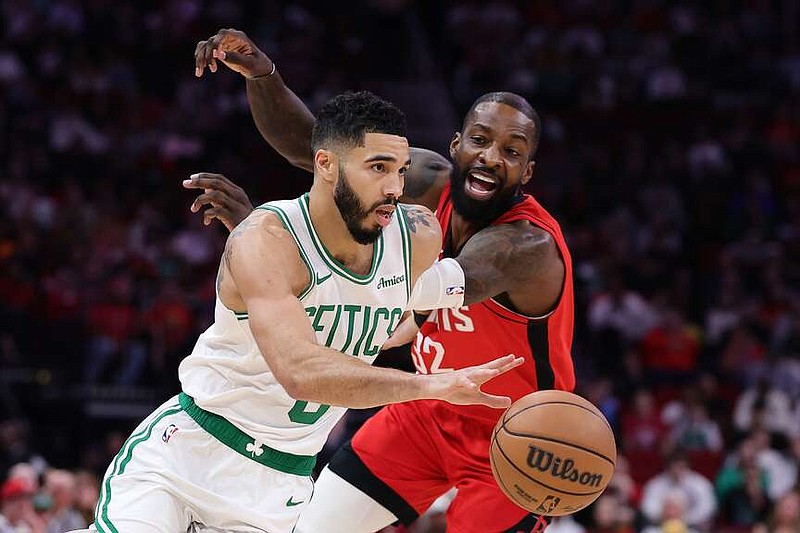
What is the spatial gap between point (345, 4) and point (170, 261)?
6811 millimetres

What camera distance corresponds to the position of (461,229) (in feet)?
18.0

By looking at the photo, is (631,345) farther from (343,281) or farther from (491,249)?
(343,281)

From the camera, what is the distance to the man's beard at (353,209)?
4.12m

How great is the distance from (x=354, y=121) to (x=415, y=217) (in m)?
0.62

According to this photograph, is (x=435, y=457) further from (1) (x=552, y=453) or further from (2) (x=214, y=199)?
(2) (x=214, y=199)

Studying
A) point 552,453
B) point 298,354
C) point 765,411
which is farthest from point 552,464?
point 765,411

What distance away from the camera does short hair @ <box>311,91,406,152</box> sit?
13.5ft

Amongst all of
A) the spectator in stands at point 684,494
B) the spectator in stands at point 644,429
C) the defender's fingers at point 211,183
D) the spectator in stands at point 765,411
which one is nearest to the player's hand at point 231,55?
the defender's fingers at point 211,183

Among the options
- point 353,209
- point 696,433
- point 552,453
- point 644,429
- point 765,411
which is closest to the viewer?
point 353,209

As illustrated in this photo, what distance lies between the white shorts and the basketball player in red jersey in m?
1.08

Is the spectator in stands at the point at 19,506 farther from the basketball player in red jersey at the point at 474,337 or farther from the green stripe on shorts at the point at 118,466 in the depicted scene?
the green stripe on shorts at the point at 118,466

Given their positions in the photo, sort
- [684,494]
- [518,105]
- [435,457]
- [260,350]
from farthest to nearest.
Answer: [684,494]
[435,457]
[518,105]
[260,350]

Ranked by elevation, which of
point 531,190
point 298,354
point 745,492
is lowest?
point 745,492

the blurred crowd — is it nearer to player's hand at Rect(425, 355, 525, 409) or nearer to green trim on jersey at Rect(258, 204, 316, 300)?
green trim on jersey at Rect(258, 204, 316, 300)
